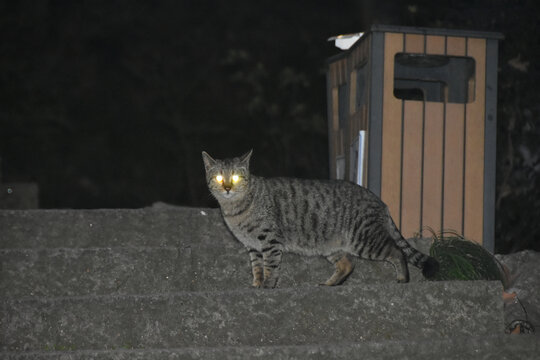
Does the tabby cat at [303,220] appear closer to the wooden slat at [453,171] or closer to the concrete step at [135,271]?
the concrete step at [135,271]

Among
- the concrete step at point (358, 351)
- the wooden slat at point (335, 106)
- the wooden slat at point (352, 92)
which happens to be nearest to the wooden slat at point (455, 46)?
the wooden slat at point (352, 92)

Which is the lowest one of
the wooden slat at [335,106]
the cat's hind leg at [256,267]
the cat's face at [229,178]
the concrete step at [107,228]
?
the cat's hind leg at [256,267]

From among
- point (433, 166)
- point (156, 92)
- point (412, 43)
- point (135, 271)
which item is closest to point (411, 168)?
point (433, 166)

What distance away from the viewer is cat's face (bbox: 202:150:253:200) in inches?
191

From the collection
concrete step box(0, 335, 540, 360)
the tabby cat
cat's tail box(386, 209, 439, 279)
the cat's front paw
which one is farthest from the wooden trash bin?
concrete step box(0, 335, 540, 360)

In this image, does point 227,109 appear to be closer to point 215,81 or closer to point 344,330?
point 215,81

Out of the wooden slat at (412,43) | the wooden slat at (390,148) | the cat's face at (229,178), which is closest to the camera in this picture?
the cat's face at (229,178)

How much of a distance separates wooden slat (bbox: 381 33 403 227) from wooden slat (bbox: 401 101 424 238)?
54 millimetres

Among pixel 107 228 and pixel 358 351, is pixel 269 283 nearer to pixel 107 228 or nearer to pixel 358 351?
pixel 358 351

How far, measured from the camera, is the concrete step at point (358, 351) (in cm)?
332

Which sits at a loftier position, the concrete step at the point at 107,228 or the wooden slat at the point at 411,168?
the wooden slat at the point at 411,168

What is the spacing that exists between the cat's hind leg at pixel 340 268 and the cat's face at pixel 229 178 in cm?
87

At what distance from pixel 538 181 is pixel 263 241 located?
5.19m

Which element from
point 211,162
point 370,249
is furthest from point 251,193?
point 370,249
